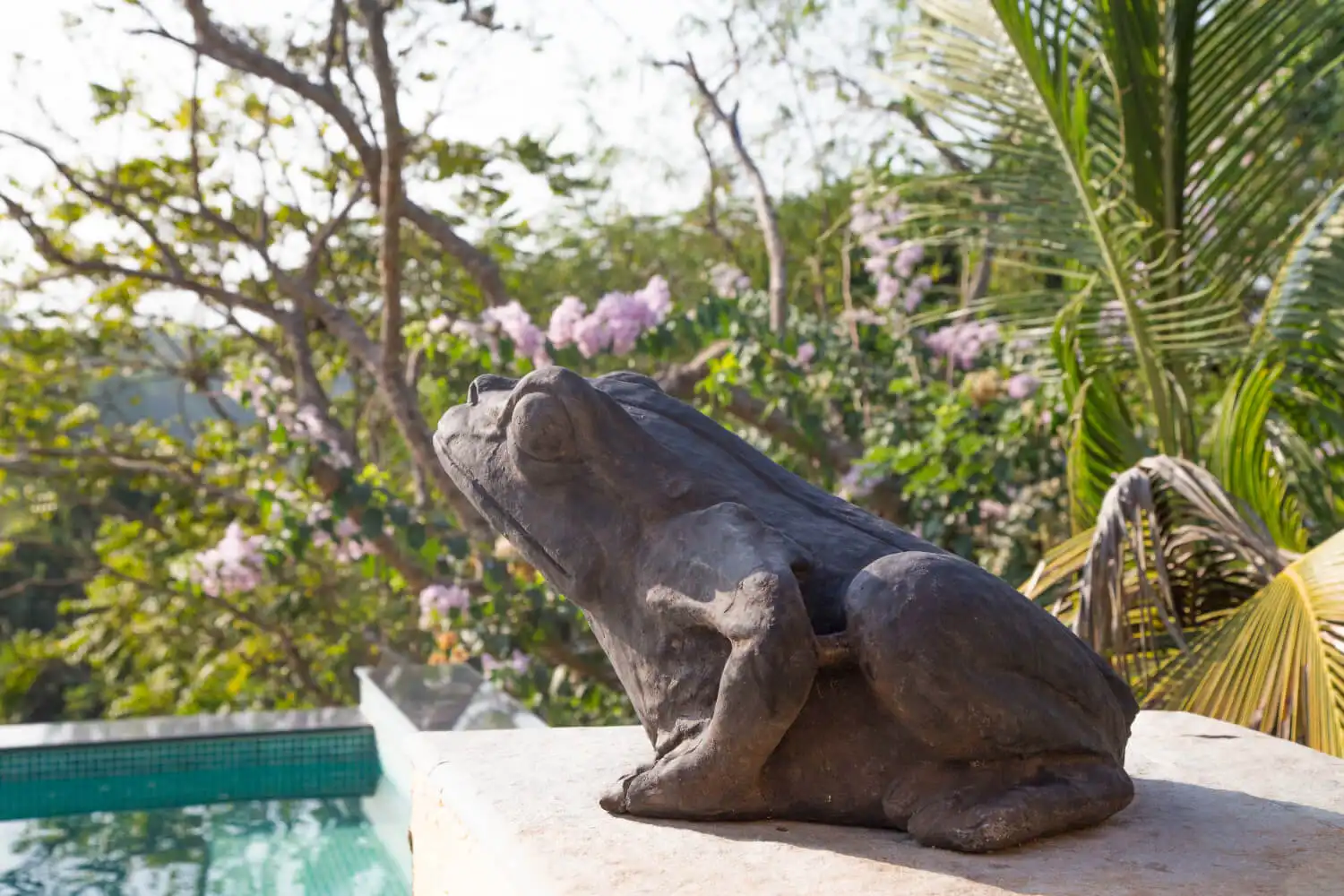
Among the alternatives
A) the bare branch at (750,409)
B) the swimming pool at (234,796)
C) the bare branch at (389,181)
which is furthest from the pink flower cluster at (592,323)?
the swimming pool at (234,796)

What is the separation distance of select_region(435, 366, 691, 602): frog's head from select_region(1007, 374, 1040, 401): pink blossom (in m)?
3.79

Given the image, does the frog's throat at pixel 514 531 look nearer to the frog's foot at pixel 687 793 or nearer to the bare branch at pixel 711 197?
the frog's foot at pixel 687 793

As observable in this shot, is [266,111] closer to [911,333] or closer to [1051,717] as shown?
[911,333]

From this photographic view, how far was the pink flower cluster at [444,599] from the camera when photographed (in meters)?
5.68

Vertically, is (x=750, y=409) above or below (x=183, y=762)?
above

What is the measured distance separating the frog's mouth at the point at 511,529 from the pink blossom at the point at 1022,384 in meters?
3.80

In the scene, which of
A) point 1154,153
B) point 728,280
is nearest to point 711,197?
point 728,280

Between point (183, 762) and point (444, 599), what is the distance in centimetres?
133

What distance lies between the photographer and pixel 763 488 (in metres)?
2.23

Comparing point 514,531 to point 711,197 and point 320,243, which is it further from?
point 711,197

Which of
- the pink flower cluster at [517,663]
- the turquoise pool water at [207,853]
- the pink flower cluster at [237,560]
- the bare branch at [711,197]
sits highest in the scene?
the bare branch at [711,197]

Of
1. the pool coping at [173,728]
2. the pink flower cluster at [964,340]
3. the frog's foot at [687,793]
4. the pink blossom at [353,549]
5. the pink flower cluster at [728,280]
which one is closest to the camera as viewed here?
the frog's foot at [687,793]

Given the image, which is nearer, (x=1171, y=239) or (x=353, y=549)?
(x=1171, y=239)

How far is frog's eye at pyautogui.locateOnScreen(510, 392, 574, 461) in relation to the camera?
2.13 meters
